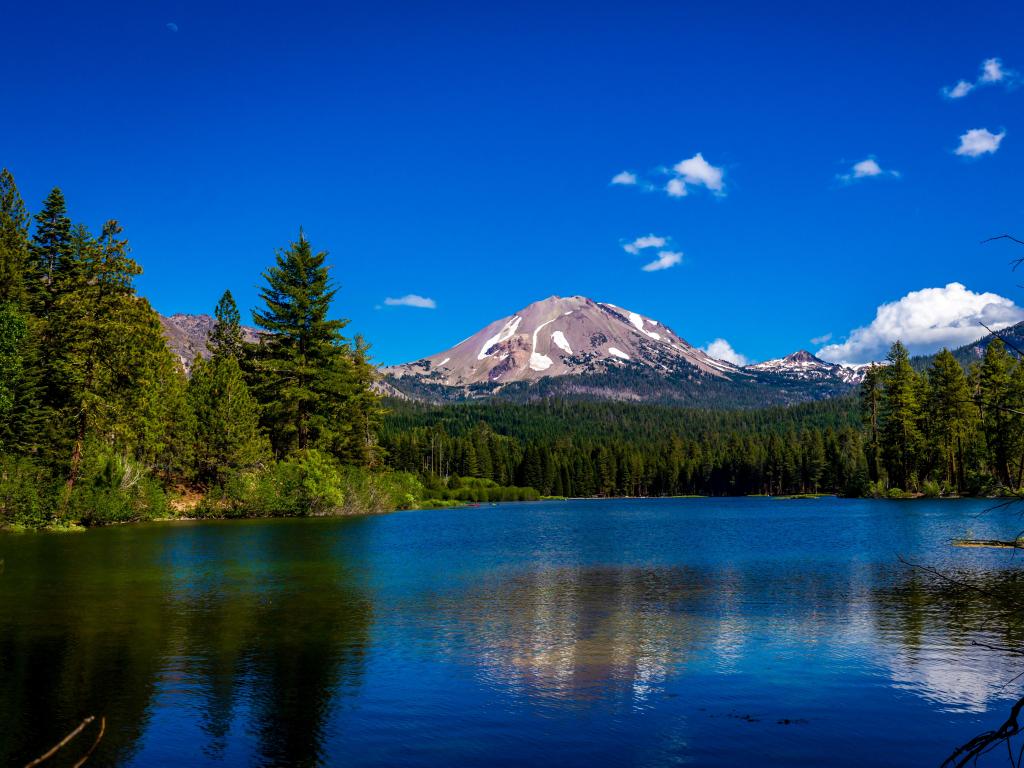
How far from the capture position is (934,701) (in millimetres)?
12227

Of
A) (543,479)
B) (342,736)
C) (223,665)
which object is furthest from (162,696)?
(543,479)

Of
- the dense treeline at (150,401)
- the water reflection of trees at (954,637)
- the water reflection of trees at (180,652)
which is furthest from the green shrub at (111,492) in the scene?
the water reflection of trees at (954,637)

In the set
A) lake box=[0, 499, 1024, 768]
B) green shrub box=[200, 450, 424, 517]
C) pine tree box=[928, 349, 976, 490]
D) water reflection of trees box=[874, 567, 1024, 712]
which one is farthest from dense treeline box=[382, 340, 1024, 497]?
green shrub box=[200, 450, 424, 517]

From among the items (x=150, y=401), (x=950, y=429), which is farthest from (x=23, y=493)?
(x=950, y=429)

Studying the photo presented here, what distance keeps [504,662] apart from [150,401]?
179ft

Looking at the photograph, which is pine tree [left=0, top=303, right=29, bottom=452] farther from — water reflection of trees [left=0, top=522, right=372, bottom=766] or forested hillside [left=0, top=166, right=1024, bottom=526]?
water reflection of trees [left=0, top=522, right=372, bottom=766]

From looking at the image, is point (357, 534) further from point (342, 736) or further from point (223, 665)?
point (342, 736)

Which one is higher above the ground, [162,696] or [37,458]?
[37,458]

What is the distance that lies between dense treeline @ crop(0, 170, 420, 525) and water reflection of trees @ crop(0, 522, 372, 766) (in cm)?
2078

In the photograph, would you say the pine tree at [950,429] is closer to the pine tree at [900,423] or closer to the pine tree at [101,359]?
the pine tree at [900,423]

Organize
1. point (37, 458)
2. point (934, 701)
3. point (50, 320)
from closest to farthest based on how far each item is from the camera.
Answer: point (934, 701)
point (37, 458)
point (50, 320)

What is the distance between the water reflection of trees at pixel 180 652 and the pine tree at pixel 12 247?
27.9m

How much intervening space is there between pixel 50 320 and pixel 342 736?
5196cm

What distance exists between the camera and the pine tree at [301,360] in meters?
74.4
